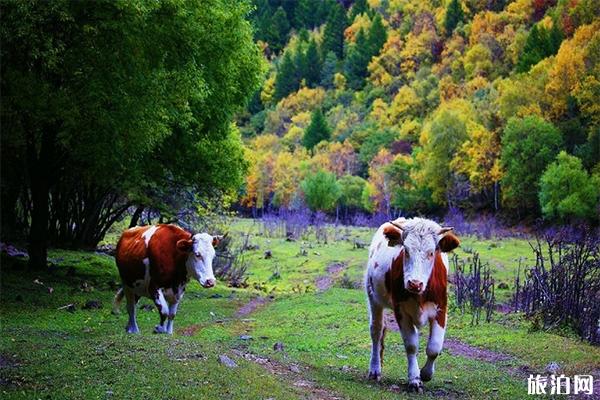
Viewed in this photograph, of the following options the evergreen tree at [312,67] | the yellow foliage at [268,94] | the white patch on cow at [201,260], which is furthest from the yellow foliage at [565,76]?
the yellow foliage at [268,94]

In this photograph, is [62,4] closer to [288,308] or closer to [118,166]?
[118,166]

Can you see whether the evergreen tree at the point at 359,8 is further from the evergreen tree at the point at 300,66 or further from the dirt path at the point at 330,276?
the dirt path at the point at 330,276

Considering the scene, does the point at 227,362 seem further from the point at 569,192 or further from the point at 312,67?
the point at 312,67

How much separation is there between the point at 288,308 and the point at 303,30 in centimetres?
16895

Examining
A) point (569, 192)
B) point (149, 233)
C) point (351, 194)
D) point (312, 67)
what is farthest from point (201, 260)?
point (312, 67)

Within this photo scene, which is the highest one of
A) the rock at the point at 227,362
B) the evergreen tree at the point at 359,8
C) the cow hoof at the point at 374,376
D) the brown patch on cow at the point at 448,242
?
the evergreen tree at the point at 359,8

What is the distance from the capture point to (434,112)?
106m

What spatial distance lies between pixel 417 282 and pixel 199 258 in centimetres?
494

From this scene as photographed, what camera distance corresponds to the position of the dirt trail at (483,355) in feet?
36.4

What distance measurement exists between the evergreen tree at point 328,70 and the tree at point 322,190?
265ft

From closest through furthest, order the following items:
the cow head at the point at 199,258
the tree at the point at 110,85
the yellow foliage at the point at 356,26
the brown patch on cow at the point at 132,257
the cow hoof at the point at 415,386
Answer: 1. the cow hoof at the point at 415,386
2. the cow head at the point at 199,258
3. the brown patch on cow at the point at 132,257
4. the tree at the point at 110,85
5. the yellow foliage at the point at 356,26

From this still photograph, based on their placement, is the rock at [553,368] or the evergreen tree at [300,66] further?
the evergreen tree at [300,66]

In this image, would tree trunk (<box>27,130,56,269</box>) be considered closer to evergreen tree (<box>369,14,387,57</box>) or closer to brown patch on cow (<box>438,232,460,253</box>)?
brown patch on cow (<box>438,232,460,253</box>)

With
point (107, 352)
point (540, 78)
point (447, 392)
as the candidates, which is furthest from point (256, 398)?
point (540, 78)
